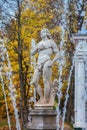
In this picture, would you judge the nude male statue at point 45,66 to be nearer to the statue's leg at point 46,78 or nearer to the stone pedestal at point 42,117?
the statue's leg at point 46,78

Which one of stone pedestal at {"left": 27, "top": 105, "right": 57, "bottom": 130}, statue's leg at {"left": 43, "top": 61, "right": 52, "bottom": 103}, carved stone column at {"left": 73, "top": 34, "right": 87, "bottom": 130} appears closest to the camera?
stone pedestal at {"left": 27, "top": 105, "right": 57, "bottom": 130}

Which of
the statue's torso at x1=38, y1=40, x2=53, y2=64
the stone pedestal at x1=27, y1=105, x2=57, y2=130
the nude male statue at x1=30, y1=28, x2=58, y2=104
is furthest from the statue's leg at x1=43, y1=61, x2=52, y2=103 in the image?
the stone pedestal at x1=27, y1=105, x2=57, y2=130

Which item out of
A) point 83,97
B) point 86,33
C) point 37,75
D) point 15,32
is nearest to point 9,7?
point 15,32

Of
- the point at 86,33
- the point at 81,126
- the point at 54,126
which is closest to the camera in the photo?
the point at 54,126

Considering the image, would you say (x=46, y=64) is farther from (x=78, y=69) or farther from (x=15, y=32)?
(x=15, y=32)

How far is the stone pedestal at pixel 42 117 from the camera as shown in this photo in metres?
11.5

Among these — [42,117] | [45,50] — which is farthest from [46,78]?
[42,117]

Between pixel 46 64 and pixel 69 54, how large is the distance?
38.8 ft

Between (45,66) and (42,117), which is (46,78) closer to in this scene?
(45,66)

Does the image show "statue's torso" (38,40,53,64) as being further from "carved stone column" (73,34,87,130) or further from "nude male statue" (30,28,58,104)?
"carved stone column" (73,34,87,130)

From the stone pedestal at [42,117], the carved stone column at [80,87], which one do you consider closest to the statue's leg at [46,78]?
the stone pedestal at [42,117]

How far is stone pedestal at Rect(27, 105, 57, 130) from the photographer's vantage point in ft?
37.8

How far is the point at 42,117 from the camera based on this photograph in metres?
11.5

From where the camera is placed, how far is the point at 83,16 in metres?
22.6
